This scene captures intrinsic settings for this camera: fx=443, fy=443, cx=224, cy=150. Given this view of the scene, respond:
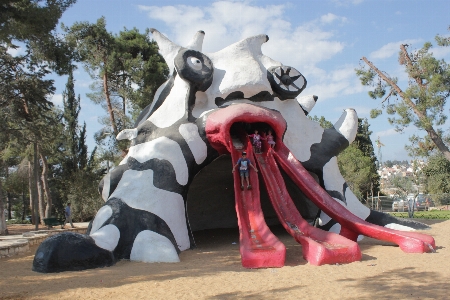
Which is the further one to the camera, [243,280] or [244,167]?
[244,167]

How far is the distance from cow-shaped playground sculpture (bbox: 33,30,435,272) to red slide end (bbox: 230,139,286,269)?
16 mm

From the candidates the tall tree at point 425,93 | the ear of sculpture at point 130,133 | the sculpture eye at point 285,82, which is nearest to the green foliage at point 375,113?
the tall tree at point 425,93

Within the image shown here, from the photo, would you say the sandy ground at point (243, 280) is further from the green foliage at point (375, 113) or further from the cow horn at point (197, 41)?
the green foliage at point (375, 113)

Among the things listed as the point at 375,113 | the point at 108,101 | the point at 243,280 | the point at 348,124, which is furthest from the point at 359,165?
the point at 243,280

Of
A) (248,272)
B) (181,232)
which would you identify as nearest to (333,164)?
(181,232)

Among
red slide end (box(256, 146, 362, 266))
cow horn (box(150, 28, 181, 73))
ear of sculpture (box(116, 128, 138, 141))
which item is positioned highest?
cow horn (box(150, 28, 181, 73))

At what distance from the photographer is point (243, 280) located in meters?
5.07

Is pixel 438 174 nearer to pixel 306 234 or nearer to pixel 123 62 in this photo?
pixel 123 62

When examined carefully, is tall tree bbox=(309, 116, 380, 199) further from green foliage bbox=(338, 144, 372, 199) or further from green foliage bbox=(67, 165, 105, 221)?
green foliage bbox=(67, 165, 105, 221)

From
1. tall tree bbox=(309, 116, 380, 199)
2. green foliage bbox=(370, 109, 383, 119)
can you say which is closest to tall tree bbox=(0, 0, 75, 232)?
green foliage bbox=(370, 109, 383, 119)

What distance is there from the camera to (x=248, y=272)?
559 cm

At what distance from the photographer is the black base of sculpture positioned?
225 inches

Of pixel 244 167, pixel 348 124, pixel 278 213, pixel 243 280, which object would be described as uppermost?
pixel 348 124

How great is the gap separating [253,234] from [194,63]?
3.62m
